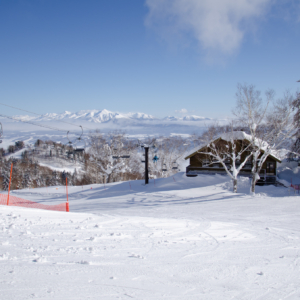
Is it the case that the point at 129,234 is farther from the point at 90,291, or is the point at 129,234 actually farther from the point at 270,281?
the point at 270,281

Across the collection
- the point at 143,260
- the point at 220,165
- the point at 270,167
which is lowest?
the point at 143,260

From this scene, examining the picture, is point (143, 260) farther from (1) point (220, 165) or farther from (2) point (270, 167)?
(2) point (270, 167)

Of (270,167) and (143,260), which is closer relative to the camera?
(143,260)

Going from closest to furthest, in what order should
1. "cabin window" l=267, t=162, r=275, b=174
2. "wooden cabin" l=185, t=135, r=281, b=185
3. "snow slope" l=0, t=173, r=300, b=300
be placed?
"snow slope" l=0, t=173, r=300, b=300 < "wooden cabin" l=185, t=135, r=281, b=185 < "cabin window" l=267, t=162, r=275, b=174

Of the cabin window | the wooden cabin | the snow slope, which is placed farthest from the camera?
the cabin window

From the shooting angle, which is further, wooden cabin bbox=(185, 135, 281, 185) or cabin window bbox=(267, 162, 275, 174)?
cabin window bbox=(267, 162, 275, 174)

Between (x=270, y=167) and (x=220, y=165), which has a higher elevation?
(x=220, y=165)

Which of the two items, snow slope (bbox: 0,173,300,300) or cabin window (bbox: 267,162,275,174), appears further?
cabin window (bbox: 267,162,275,174)

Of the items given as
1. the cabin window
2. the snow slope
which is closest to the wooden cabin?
the cabin window

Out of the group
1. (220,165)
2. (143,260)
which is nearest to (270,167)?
(220,165)

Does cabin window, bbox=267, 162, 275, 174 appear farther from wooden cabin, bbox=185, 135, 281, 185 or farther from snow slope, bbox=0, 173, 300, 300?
snow slope, bbox=0, 173, 300, 300

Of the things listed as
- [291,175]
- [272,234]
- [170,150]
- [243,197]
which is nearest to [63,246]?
[272,234]

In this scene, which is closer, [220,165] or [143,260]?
[143,260]

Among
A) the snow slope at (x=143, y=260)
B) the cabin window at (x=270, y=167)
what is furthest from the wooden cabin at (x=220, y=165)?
the snow slope at (x=143, y=260)
